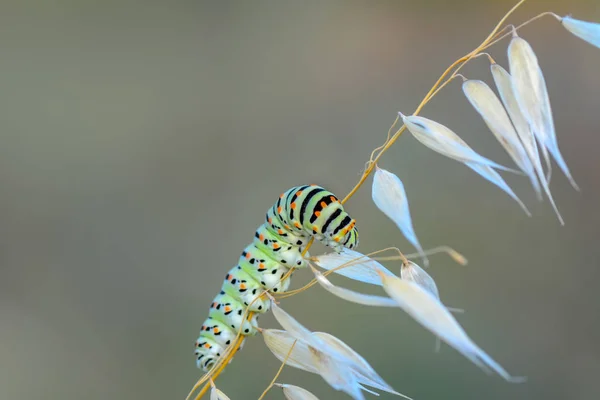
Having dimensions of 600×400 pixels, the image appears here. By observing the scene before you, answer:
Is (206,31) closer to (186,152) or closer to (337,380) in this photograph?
(186,152)

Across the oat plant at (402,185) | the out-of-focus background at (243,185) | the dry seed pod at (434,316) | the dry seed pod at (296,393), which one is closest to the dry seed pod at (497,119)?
the oat plant at (402,185)

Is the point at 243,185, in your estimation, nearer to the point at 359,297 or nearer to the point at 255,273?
the point at 255,273

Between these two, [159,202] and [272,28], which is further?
[272,28]

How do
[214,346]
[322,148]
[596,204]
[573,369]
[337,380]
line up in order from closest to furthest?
[337,380], [214,346], [573,369], [596,204], [322,148]

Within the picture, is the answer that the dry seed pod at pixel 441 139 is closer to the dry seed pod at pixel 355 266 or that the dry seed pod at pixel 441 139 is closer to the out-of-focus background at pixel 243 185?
the dry seed pod at pixel 355 266

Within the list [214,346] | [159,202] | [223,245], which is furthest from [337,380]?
[159,202]

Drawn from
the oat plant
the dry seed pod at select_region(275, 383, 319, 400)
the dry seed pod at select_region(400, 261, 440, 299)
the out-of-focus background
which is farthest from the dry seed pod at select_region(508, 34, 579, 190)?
the out-of-focus background

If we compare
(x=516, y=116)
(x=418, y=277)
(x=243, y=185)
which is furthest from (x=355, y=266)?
(x=243, y=185)
